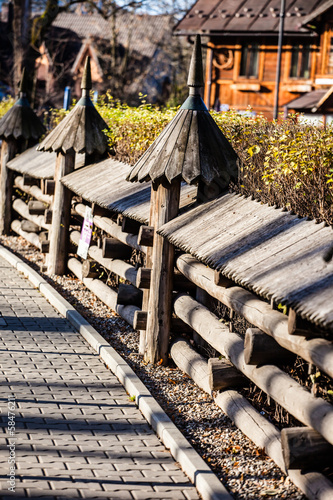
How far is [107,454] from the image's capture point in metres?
5.42

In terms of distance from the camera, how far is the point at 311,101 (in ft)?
96.8

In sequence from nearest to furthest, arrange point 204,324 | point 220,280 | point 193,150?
point 220,280 < point 204,324 < point 193,150

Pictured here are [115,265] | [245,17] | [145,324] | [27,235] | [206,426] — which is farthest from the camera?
[245,17]

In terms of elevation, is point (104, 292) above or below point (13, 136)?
below

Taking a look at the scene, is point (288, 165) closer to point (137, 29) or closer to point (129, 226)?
point (129, 226)

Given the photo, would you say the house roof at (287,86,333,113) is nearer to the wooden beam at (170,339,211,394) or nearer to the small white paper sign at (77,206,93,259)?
the small white paper sign at (77,206,93,259)

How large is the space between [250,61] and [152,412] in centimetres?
2807

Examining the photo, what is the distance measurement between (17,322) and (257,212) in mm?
3869

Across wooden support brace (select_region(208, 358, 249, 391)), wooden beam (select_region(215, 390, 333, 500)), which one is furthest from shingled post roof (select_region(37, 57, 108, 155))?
wooden beam (select_region(215, 390, 333, 500))

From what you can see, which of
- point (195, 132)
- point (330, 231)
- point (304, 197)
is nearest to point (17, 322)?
point (195, 132)

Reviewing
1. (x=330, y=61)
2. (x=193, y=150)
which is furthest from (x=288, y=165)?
(x=330, y=61)

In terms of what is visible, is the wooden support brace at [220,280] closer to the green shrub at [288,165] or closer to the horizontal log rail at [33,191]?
the green shrub at [288,165]

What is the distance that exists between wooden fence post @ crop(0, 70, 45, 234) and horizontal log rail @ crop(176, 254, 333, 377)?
8.35m

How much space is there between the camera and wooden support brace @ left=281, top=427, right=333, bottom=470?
457 centimetres
